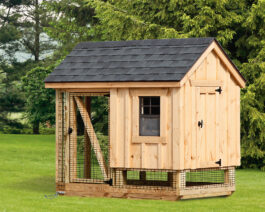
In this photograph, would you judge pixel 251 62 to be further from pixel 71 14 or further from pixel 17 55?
pixel 17 55

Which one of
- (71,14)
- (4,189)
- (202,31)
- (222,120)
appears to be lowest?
(4,189)

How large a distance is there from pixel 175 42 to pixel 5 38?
37.5 metres

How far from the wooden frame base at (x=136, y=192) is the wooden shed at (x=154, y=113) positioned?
0.02m

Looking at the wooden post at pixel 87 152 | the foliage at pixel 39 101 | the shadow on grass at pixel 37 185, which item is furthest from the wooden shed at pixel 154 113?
the foliage at pixel 39 101

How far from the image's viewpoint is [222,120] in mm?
13516

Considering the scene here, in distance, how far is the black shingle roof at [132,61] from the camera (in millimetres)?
12742

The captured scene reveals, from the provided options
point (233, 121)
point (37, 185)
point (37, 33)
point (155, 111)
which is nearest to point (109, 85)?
point (155, 111)

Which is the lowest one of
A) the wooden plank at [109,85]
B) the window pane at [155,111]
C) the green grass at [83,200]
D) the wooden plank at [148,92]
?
the green grass at [83,200]

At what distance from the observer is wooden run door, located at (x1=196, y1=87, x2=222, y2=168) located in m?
13.1

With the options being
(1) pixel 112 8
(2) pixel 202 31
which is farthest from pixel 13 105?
(2) pixel 202 31

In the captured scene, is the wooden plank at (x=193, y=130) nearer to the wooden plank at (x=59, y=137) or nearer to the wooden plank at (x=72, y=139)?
the wooden plank at (x=72, y=139)

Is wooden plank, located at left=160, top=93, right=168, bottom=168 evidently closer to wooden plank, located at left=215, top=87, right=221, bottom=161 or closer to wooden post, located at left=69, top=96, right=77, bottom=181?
wooden plank, located at left=215, top=87, right=221, bottom=161

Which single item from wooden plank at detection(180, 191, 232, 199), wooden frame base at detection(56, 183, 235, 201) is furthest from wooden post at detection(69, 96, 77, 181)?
wooden plank at detection(180, 191, 232, 199)

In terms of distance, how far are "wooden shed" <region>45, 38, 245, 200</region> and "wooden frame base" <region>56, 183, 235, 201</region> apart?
0.02 m
